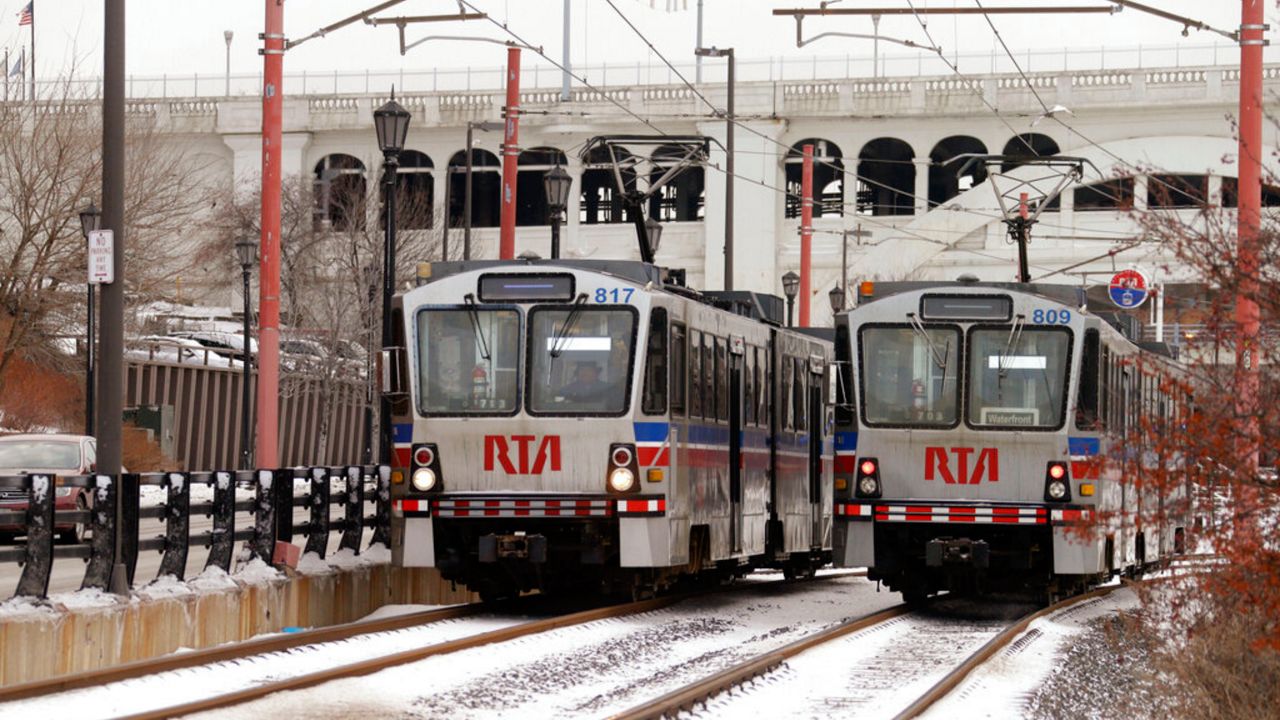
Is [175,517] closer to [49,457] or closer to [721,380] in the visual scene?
[721,380]

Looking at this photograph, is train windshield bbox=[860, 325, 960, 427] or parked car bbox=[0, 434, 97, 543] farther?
parked car bbox=[0, 434, 97, 543]

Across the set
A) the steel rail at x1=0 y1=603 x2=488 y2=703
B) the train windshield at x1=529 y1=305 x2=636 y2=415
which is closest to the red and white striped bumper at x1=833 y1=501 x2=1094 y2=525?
the train windshield at x1=529 y1=305 x2=636 y2=415

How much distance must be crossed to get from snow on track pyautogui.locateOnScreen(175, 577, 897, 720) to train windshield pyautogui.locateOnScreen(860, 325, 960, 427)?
2.06 meters

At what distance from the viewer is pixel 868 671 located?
52.5 ft

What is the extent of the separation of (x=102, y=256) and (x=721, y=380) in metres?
7.05

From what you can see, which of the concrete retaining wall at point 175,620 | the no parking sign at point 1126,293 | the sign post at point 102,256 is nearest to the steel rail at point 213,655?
the concrete retaining wall at point 175,620

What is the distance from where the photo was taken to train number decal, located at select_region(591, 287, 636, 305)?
64.4ft

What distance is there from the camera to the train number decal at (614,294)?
19641 millimetres

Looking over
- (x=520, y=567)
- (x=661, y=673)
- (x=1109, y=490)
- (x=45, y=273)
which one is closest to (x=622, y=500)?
(x=520, y=567)

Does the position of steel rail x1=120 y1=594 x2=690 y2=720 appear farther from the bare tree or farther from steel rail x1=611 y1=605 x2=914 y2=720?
the bare tree

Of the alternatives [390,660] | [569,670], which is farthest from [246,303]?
[390,660]

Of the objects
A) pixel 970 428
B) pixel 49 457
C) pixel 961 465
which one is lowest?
pixel 49 457

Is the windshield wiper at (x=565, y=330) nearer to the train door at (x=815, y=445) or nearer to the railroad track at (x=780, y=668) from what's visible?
the railroad track at (x=780, y=668)

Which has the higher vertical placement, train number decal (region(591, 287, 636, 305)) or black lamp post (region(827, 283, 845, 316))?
black lamp post (region(827, 283, 845, 316))
